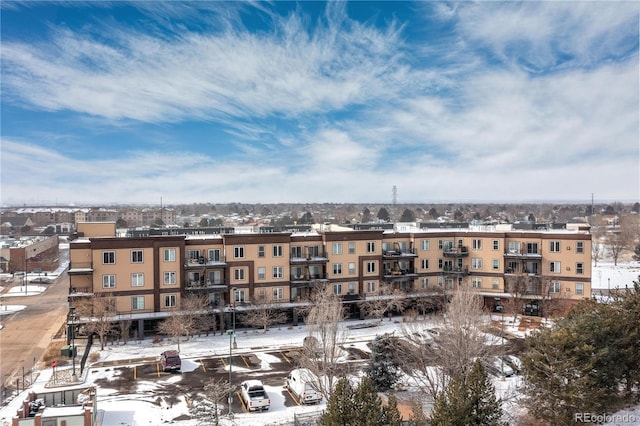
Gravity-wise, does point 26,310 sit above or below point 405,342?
below

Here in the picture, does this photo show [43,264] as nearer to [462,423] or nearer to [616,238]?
[462,423]

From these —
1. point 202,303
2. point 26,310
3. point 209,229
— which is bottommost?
point 26,310

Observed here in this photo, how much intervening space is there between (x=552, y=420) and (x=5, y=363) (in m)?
38.6

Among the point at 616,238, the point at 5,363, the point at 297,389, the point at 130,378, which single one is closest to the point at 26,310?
the point at 5,363

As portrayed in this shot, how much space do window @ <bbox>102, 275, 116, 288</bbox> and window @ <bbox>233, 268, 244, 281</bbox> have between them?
11205mm

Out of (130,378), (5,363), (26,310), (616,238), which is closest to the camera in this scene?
(130,378)

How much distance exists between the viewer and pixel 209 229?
5075 cm

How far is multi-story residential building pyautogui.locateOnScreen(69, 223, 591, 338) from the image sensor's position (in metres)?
42.0

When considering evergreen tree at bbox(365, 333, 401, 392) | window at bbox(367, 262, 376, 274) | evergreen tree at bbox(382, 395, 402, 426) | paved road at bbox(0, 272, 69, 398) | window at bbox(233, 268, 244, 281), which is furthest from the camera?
window at bbox(367, 262, 376, 274)

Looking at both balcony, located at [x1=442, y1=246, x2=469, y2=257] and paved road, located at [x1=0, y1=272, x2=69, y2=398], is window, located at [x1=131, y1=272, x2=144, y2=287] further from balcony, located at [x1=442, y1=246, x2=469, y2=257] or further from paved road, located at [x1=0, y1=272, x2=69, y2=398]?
balcony, located at [x1=442, y1=246, x2=469, y2=257]

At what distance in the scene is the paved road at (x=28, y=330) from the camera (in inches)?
1361

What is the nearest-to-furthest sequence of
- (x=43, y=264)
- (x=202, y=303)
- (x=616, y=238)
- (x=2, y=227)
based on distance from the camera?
(x=202, y=303) → (x=43, y=264) → (x=616, y=238) → (x=2, y=227)

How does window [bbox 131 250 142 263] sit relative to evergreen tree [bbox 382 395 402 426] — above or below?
above

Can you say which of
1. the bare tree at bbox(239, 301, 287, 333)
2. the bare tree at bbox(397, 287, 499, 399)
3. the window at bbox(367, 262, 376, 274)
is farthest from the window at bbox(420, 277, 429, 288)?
the bare tree at bbox(397, 287, 499, 399)
